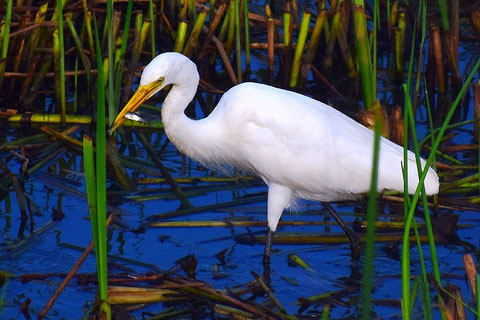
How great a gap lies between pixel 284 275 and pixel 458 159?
1.69 metres

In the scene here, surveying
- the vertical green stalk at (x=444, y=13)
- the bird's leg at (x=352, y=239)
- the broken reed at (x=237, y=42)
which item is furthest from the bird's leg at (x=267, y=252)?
the vertical green stalk at (x=444, y=13)

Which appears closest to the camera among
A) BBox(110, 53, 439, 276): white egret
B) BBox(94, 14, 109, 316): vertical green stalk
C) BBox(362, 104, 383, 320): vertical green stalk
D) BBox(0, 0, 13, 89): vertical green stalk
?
BBox(362, 104, 383, 320): vertical green stalk

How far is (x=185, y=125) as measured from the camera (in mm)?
4473

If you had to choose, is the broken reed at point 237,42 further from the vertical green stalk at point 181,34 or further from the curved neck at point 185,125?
the curved neck at point 185,125

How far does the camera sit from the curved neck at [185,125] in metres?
4.36

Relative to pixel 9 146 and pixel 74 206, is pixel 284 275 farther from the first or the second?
pixel 9 146

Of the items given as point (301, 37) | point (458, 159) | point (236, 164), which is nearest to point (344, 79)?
point (301, 37)

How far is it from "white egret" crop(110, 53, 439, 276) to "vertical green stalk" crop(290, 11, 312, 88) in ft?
5.04

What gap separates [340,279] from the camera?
432 cm

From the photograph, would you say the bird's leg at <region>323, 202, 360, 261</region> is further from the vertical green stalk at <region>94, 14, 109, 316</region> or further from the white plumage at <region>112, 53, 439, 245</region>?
the vertical green stalk at <region>94, 14, 109, 316</region>

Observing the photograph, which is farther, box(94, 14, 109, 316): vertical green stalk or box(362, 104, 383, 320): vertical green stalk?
box(94, 14, 109, 316): vertical green stalk

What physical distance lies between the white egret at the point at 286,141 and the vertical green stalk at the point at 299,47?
1.54 m

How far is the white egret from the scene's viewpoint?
4.32m

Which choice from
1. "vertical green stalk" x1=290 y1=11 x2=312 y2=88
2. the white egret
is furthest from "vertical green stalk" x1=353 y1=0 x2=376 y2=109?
"vertical green stalk" x1=290 y1=11 x2=312 y2=88
